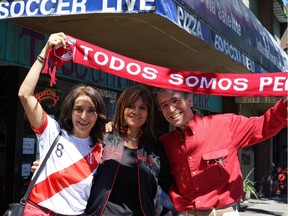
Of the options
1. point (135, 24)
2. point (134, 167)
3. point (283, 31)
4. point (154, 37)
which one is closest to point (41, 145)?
point (134, 167)

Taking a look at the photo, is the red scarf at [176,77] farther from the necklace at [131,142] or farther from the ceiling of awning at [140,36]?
the ceiling of awning at [140,36]

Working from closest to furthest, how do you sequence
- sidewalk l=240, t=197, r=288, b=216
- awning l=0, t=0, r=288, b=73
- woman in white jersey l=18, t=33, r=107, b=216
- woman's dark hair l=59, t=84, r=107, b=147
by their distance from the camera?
woman in white jersey l=18, t=33, r=107, b=216 < woman's dark hair l=59, t=84, r=107, b=147 < awning l=0, t=0, r=288, b=73 < sidewalk l=240, t=197, r=288, b=216

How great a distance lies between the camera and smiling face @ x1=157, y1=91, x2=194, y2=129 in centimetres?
336

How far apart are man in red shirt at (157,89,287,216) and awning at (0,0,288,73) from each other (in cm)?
156

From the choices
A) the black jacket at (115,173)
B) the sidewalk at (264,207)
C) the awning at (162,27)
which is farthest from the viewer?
the sidewalk at (264,207)

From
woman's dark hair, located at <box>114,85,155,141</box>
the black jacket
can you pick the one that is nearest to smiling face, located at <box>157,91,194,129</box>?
woman's dark hair, located at <box>114,85,155,141</box>

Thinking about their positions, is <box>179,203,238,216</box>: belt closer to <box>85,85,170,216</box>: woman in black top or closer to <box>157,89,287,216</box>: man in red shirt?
<box>157,89,287,216</box>: man in red shirt

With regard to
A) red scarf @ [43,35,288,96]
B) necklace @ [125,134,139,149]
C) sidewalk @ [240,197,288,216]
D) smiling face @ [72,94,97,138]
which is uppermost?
red scarf @ [43,35,288,96]

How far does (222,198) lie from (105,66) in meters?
1.35

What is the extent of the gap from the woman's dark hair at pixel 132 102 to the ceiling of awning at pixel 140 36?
184cm

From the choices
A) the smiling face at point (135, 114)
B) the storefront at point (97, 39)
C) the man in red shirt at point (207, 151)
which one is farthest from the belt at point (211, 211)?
the storefront at point (97, 39)

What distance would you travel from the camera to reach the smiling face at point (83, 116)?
316 centimetres

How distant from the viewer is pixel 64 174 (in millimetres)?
3000

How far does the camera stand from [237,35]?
7.52m
